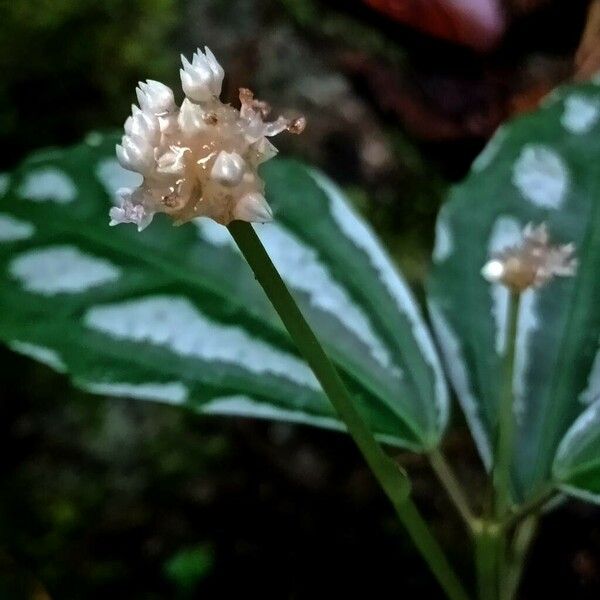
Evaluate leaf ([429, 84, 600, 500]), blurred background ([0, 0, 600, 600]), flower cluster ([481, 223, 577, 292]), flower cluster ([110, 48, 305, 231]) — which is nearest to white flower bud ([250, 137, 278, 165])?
flower cluster ([110, 48, 305, 231])

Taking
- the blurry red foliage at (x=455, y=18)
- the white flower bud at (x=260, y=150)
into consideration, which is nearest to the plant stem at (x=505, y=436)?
the white flower bud at (x=260, y=150)

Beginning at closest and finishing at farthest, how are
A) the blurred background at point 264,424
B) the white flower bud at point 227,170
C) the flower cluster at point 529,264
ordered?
the white flower bud at point 227,170, the flower cluster at point 529,264, the blurred background at point 264,424

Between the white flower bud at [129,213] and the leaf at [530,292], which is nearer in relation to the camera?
the white flower bud at [129,213]

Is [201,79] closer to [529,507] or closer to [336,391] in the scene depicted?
[336,391]

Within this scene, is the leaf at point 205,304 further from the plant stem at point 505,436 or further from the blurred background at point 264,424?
the blurred background at point 264,424

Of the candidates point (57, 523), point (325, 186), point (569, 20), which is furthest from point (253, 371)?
point (569, 20)

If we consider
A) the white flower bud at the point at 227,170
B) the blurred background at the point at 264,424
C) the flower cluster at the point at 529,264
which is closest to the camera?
the white flower bud at the point at 227,170

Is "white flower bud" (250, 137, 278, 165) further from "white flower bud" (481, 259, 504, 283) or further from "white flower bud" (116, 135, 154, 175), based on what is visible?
"white flower bud" (481, 259, 504, 283)
